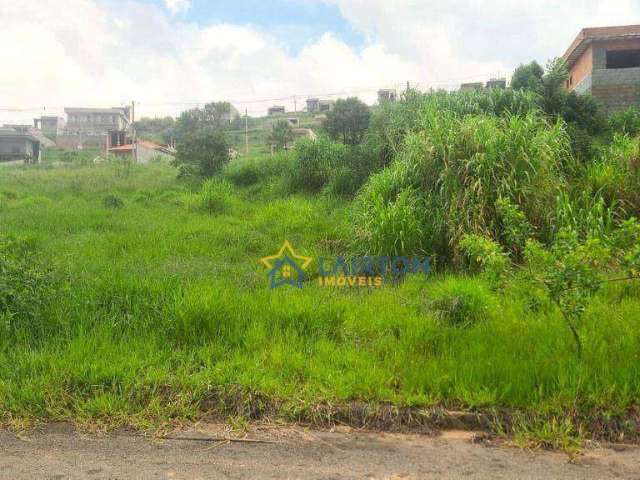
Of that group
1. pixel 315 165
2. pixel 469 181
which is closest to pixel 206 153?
pixel 315 165

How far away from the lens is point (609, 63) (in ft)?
57.1

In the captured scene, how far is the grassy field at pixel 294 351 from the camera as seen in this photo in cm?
317

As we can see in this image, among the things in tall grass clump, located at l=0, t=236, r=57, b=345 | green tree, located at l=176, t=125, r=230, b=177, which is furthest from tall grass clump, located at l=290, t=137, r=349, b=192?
tall grass clump, located at l=0, t=236, r=57, b=345

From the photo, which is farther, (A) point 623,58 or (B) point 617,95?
(A) point 623,58

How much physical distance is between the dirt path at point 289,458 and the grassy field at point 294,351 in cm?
18

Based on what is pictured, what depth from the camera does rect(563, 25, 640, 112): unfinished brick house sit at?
48.1 feet

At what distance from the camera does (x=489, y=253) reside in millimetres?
3541

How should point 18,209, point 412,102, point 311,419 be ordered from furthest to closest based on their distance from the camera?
point 412,102
point 18,209
point 311,419

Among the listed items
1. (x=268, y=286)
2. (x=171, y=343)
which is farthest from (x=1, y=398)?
(x=268, y=286)

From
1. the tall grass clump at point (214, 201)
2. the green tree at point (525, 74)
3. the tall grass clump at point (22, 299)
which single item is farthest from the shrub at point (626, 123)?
the tall grass clump at point (22, 299)

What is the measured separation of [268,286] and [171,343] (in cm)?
157

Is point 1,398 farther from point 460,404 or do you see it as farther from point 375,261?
point 375,261

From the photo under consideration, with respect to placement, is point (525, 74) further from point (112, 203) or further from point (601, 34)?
point (112, 203)

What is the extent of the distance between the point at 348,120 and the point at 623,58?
9.63m
